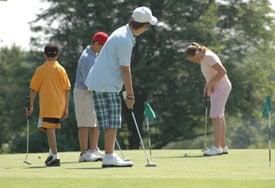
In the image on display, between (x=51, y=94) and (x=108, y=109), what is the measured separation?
45.5 inches

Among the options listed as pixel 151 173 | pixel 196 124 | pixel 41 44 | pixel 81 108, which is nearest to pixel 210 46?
pixel 196 124

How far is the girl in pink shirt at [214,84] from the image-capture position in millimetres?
12172

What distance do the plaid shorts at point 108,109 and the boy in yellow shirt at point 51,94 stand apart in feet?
3.12

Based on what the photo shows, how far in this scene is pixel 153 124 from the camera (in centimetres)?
4288

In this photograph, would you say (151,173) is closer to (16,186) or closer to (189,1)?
(16,186)

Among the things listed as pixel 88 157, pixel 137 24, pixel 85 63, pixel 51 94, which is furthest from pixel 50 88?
pixel 137 24

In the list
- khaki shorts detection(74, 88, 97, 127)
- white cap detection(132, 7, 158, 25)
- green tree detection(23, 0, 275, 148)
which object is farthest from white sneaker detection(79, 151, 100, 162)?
green tree detection(23, 0, 275, 148)

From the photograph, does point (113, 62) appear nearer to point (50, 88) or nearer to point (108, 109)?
point (108, 109)

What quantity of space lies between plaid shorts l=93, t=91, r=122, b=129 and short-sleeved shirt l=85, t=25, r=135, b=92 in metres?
0.09

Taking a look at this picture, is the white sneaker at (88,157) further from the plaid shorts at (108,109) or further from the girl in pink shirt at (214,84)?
the girl in pink shirt at (214,84)

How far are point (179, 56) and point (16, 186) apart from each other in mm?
33177

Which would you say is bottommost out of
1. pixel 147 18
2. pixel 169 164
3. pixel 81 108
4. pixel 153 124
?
pixel 153 124

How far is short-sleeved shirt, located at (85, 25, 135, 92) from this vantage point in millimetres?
9227

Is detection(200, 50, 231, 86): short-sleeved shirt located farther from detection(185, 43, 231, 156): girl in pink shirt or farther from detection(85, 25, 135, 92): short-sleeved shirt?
detection(85, 25, 135, 92): short-sleeved shirt
